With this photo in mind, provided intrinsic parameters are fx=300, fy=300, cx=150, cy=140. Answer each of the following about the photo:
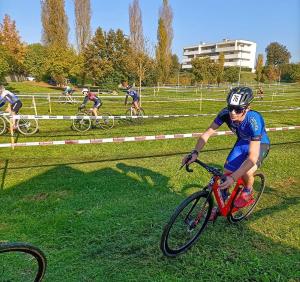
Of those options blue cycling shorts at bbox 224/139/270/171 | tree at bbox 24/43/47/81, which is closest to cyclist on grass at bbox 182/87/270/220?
blue cycling shorts at bbox 224/139/270/171

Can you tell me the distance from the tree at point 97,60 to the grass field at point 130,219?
38.9 metres

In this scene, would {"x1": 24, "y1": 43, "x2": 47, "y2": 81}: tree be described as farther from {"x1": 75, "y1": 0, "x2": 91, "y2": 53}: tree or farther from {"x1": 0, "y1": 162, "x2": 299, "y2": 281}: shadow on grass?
{"x1": 0, "y1": 162, "x2": 299, "y2": 281}: shadow on grass

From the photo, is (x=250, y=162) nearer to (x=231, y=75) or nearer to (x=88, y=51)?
(x=88, y=51)

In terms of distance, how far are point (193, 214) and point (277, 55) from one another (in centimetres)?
12232

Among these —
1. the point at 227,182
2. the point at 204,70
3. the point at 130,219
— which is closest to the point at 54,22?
the point at 204,70

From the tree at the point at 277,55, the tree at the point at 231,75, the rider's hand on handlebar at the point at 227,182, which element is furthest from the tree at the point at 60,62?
the tree at the point at 277,55

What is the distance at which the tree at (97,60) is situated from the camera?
45.7 m

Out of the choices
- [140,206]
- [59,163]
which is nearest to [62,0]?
[59,163]

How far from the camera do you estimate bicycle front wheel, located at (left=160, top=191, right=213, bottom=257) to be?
3.51 meters

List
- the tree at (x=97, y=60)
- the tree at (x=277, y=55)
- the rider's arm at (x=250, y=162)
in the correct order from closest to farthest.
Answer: the rider's arm at (x=250, y=162)
the tree at (x=97, y=60)
the tree at (x=277, y=55)

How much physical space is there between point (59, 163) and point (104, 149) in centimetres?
195

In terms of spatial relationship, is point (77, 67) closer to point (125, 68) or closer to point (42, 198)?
point (125, 68)

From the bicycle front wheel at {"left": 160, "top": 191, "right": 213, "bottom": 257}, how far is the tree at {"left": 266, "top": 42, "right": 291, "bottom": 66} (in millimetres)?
118999

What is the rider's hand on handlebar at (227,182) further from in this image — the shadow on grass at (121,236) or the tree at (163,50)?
the tree at (163,50)
